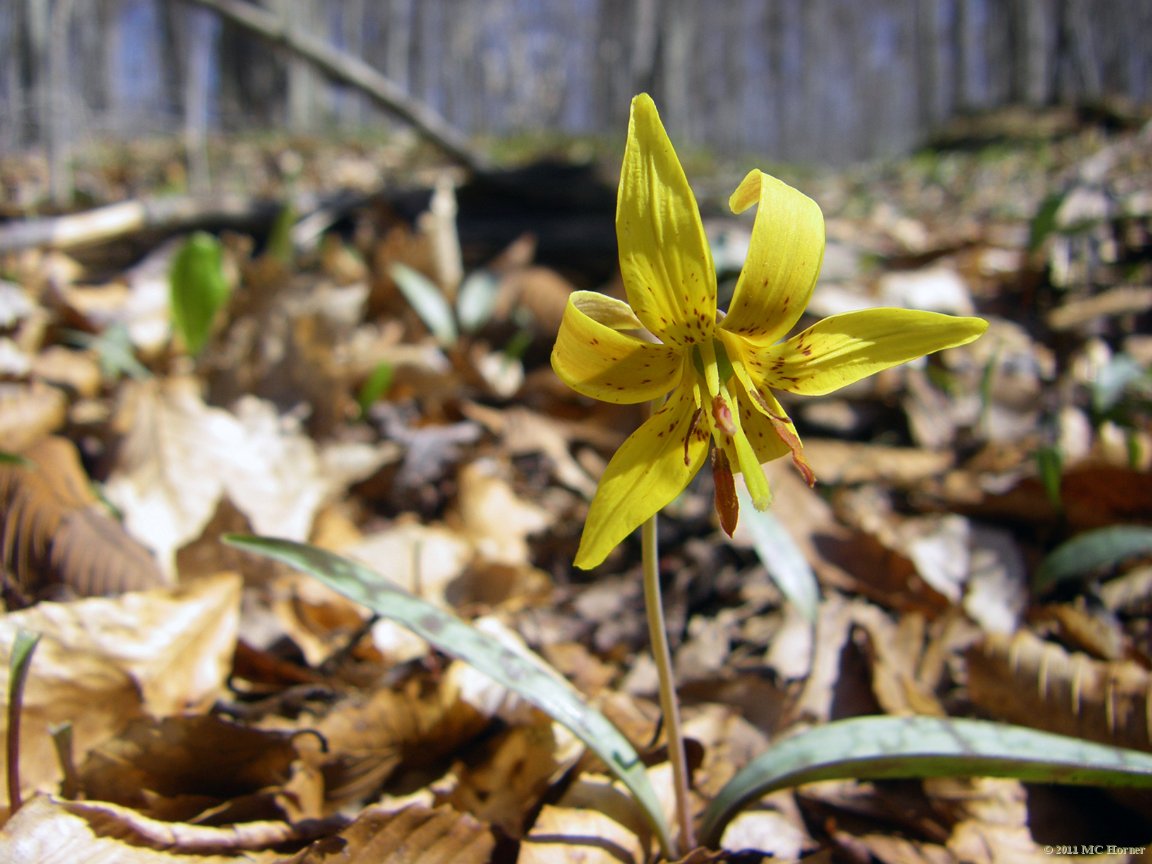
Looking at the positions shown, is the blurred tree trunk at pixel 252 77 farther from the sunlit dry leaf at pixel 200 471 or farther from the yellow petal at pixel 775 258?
the yellow petal at pixel 775 258

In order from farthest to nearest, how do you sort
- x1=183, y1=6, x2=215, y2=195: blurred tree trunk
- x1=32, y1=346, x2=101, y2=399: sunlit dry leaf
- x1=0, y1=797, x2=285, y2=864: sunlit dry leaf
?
x1=183, y1=6, x2=215, y2=195: blurred tree trunk < x1=32, y1=346, x2=101, y2=399: sunlit dry leaf < x1=0, y1=797, x2=285, y2=864: sunlit dry leaf

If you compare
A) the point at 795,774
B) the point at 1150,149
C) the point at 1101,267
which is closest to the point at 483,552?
the point at 795,774

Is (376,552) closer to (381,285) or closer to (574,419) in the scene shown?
(574,419)

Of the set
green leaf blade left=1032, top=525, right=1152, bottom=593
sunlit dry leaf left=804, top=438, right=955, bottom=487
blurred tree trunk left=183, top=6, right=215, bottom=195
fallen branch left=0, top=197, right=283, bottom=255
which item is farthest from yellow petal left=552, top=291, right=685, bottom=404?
blurred tree trunk left=183, top=6, right=215, bottom=195

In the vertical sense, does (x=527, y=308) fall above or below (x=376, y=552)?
above

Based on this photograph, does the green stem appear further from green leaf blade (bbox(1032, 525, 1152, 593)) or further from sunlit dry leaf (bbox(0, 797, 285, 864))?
green leaf blade (bbox(1032, 525, 1152, 593))
